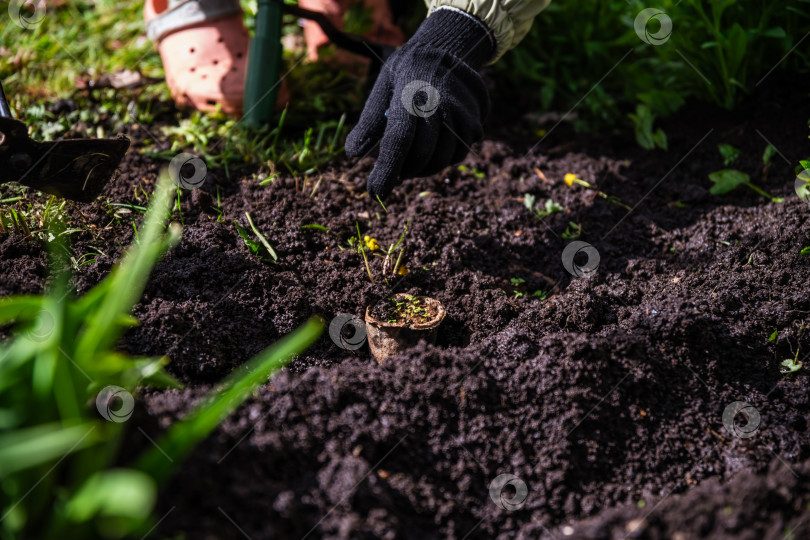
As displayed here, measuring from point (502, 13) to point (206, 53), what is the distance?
1.19 m

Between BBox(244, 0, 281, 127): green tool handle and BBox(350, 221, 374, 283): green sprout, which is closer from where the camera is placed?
BBox(350, 221, 374, 283): green sprout

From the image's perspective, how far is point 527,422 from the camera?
1.38 m

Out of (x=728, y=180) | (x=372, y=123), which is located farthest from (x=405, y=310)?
(x=728, y=180)

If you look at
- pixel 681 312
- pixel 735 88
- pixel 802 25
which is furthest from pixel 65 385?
pixel 802 25

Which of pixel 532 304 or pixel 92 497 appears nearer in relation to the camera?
pixel 92 497

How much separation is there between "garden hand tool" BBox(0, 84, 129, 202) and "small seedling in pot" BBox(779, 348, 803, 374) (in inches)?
73.8

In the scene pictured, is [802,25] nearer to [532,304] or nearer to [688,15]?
[688,15]

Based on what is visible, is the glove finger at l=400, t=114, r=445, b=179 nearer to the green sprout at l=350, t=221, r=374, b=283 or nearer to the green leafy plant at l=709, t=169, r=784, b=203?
the green sprout at l=350, t=221, r=374, b=283

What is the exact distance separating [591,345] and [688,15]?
5.11 ft

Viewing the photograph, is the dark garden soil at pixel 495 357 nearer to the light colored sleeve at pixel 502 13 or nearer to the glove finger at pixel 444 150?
the glove finger at pixel 444 150

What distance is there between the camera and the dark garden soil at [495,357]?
45.7 inches

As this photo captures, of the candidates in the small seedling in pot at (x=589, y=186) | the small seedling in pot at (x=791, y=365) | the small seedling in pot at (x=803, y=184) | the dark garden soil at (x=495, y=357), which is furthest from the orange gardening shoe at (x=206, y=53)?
the small seedling in pot at (x=791, y=365)

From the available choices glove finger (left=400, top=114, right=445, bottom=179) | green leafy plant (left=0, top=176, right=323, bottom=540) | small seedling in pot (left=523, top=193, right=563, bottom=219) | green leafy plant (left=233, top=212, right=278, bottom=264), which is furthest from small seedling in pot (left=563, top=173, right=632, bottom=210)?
green leafy plant (left=0, top=176, right=323, bottom=540)

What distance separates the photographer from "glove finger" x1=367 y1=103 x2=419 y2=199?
1755 millimetres
